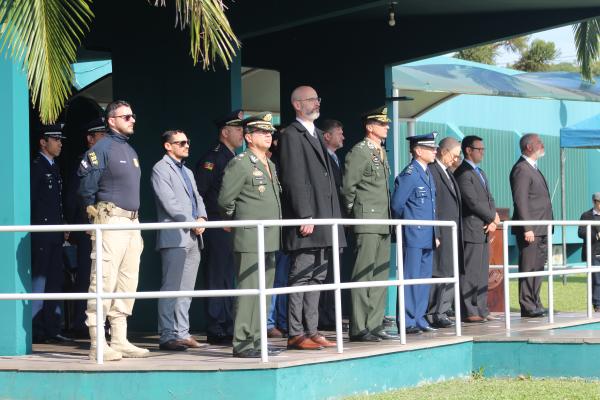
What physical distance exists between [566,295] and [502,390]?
11169mm

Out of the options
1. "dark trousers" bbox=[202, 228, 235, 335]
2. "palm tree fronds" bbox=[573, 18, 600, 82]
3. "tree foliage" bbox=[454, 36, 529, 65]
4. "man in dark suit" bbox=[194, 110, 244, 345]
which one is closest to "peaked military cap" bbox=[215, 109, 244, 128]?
"man in dark suit" bbox=[194, 110, 244, 345]

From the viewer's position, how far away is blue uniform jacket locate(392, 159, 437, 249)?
10780mm

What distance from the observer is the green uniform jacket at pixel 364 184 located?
10.0 metres

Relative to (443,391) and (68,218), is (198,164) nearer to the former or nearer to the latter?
(68,218)

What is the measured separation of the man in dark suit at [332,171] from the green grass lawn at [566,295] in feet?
15.6

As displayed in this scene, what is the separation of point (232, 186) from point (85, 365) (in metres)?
1.64

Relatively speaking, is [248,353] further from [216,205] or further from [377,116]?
[377,116]

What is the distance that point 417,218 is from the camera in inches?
426

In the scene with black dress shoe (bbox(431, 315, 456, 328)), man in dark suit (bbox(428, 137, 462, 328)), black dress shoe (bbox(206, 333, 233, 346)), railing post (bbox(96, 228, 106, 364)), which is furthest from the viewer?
man in dark suit (bbox(428, 137, 462, 328))

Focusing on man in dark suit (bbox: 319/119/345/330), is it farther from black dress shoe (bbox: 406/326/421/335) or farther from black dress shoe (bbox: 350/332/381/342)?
black dress shoe (bbox: 406/326/421/335)

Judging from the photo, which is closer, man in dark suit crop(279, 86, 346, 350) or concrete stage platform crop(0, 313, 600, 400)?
concrete stage platform crop(0, 313, 600, 400)

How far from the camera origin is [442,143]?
1209 cm

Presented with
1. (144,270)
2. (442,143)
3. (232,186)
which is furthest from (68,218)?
(442,143)

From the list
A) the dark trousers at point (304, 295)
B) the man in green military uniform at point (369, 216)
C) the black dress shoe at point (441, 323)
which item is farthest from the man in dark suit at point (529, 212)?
the dark trousers at point (304, 295)
